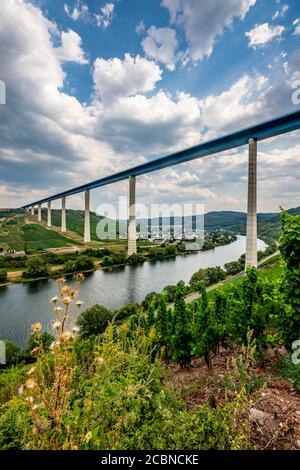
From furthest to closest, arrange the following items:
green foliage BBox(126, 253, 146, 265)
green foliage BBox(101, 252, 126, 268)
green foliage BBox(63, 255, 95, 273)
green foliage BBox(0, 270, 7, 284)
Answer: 1. green foliage BBox(126, 253, 146, 265)
2. green foliage BBox(101, 252, 126, 268)
3. green foliage BBox(63, 255, 95, 273)
4. green foliage BBox(0, 270, 7, 284)

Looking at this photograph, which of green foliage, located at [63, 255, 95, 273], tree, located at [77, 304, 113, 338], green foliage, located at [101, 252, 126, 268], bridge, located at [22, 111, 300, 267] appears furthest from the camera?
green foliage, located at [101, 252, 126, 268]

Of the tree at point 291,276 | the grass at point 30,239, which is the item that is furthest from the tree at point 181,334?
the grass at point 30,239

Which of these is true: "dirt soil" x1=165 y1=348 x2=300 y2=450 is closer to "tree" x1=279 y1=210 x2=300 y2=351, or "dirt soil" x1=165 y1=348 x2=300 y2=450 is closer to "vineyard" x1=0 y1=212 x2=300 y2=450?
"vineyard" x1=0 y1=212 x2=300 y2=450

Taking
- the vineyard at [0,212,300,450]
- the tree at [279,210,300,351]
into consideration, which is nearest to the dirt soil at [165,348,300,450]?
the vineyard at [0,212,300,450]

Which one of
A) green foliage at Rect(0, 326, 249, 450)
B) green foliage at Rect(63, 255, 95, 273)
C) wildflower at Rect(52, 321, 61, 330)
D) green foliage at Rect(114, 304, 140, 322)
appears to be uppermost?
wildflower at Rect(52, 321, 61, 330)

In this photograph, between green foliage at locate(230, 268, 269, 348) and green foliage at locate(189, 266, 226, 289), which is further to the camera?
green foliage at locate(189, 266, 226, 289)

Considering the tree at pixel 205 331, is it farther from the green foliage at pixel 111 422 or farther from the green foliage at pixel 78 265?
the green foliage at pixel 78 265
